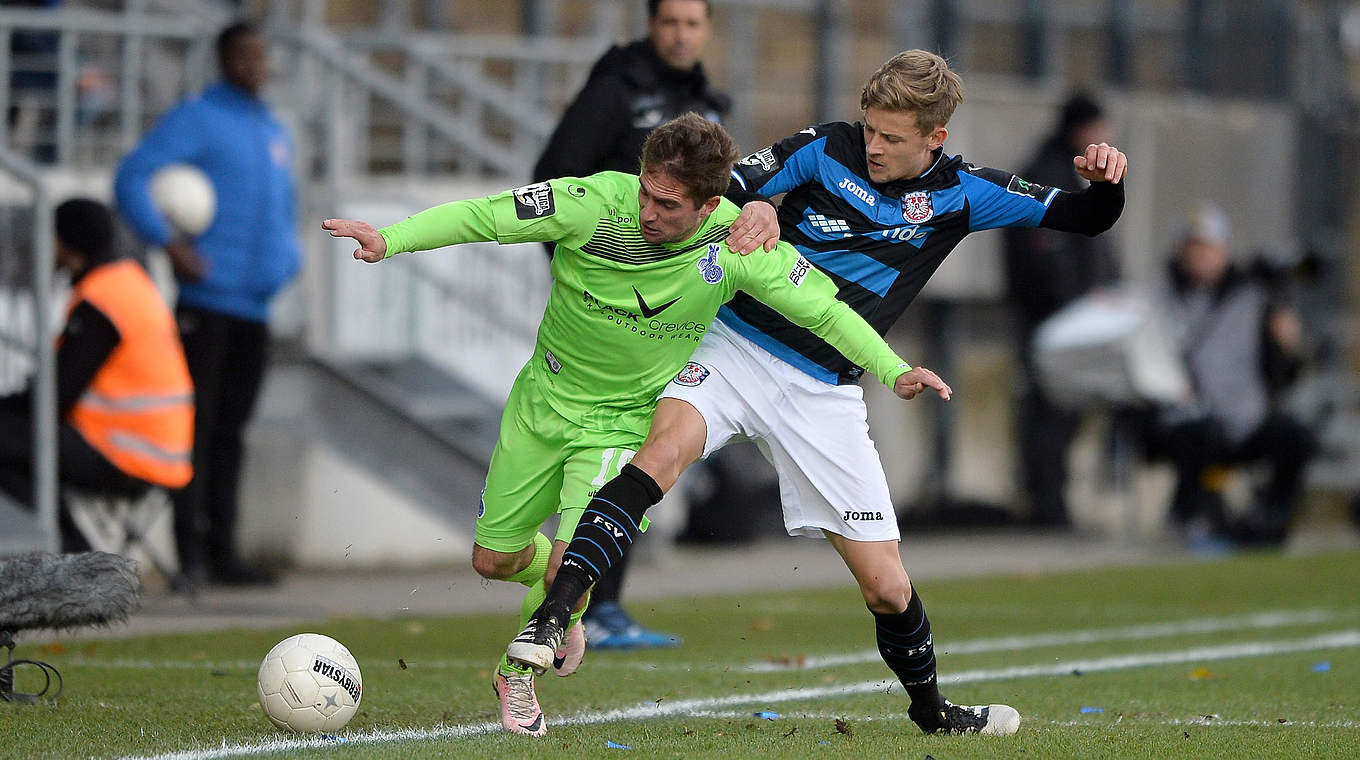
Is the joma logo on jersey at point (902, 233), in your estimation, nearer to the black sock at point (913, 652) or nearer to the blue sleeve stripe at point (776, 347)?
the blue sleeve stripe at point (776, 347)

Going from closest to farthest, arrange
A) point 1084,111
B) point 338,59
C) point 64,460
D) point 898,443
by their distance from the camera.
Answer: point 64,460 < point 338,59 < point 1084,111 < point 898,443

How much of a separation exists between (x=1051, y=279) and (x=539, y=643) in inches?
383

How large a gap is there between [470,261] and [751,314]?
591cm

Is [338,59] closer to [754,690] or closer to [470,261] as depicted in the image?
[470,261]

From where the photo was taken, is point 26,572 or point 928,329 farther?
point 928,329

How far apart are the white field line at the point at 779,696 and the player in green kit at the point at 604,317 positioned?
0.26m

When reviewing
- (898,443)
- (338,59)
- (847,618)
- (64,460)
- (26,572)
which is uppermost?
(338,59)

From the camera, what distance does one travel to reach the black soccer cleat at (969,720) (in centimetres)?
565

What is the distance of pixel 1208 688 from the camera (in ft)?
22.6

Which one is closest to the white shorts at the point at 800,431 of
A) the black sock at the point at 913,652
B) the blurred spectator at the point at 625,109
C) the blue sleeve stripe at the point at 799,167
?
the black sock at the point at 913,652

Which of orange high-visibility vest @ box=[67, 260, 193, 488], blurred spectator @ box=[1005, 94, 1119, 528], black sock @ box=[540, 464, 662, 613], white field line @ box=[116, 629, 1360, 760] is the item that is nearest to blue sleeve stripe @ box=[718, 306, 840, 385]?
black sock @ box=[540, 464, 662, 613]

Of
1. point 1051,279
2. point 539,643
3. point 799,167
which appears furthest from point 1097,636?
point 1051,279

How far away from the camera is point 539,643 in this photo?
5.21 m

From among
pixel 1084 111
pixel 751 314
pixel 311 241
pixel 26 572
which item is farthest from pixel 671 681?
pixel 1084 111
